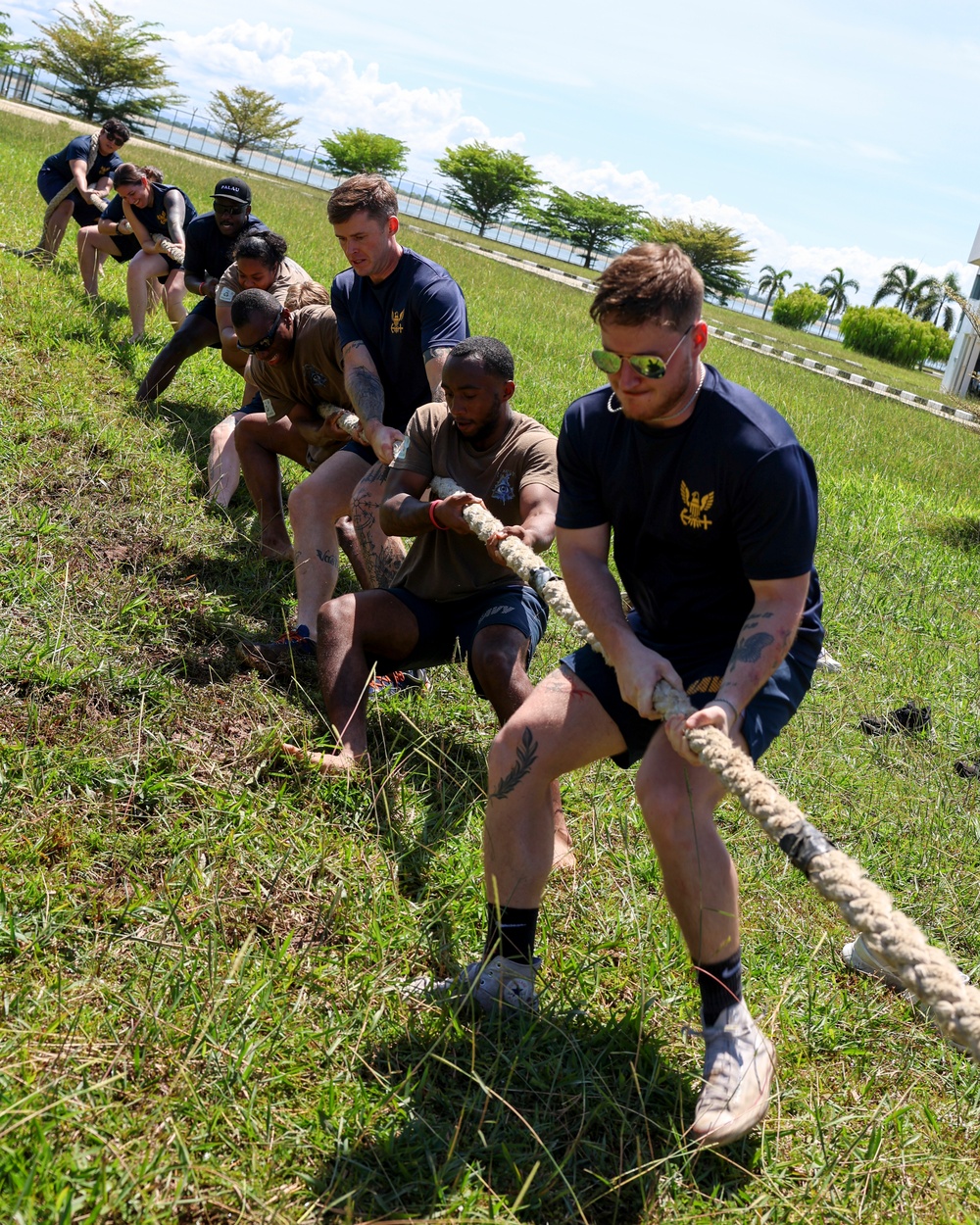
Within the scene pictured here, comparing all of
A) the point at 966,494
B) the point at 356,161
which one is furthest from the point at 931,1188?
the point at 356,161

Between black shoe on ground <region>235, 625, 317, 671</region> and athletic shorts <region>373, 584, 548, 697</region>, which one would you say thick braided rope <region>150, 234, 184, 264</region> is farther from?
athletic shorts <region>373, 584, 548, 697</region>

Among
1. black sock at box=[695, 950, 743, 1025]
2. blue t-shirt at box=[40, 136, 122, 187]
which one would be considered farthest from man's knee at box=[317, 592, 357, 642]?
A: blue t-shirt at box=[40, 136, 122, 187]

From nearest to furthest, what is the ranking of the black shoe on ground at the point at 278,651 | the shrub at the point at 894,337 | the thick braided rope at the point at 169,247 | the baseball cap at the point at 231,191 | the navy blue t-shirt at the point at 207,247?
the black shoe on ground at the point at 278,651
the baseball cap at the point at 231,191
the navy blue t-shirt at the point at 207,247
the thick braided rope at the point at 169,247
the shrub at the point at 894,337

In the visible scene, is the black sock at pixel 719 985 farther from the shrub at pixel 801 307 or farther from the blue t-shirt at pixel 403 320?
the shrub at pixel 801 307

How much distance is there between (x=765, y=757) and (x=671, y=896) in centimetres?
223

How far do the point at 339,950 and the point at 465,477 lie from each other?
6.10 ft

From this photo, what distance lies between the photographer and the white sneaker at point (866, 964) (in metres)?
3.35

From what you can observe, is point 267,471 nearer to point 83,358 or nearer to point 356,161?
point 83,358

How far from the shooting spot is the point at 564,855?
3498 millimetres

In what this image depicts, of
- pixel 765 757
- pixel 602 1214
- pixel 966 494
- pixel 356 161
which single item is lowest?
pixel 602 1214

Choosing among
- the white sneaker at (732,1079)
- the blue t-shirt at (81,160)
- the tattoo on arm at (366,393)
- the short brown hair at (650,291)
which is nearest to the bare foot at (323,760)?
the white sneaker at (732,1079)

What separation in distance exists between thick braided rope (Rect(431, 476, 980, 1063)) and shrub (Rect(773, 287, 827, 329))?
208 ft

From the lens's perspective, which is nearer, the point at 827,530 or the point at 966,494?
the point at 827,530

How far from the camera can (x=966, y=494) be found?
39.4ft
